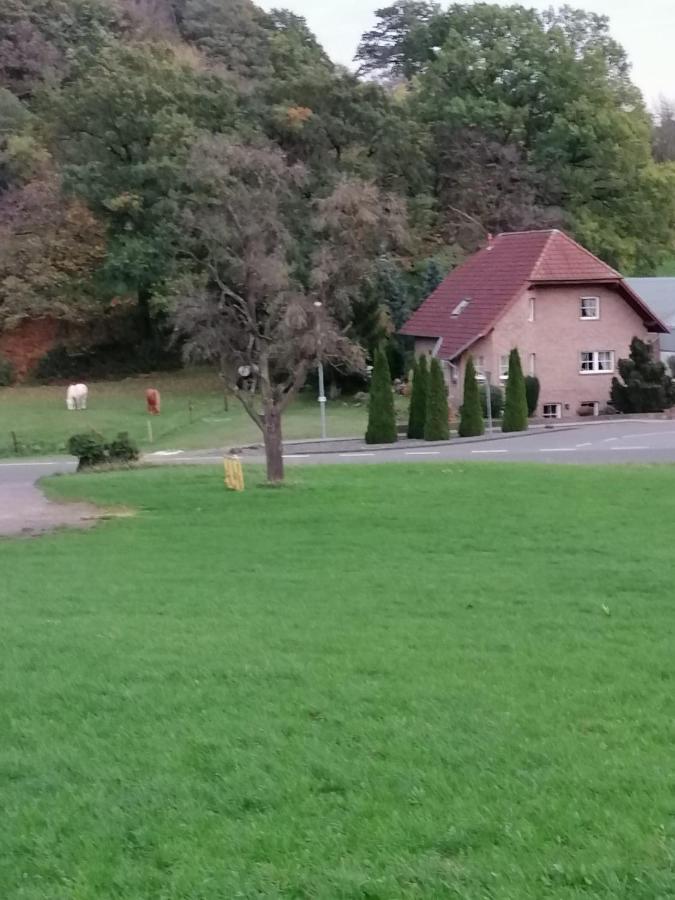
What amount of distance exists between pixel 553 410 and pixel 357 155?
57.8 ft

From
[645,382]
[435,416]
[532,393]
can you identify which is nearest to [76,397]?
[435,416]

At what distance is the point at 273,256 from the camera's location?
2198 cm

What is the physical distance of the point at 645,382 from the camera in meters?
45.7

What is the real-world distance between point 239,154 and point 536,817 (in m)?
27.7

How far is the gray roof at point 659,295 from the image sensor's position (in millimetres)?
56562

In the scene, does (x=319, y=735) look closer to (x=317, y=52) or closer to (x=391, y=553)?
(x=391, y=553)

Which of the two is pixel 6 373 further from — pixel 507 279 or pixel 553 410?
pixel 553 410

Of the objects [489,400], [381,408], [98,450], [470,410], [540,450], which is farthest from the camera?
[489,400]

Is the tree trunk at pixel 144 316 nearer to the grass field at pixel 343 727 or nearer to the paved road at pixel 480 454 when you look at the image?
the paved road at pixel 480 454

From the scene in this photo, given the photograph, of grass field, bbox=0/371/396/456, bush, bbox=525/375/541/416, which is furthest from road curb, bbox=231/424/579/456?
bush, bbox=525/375/541/416

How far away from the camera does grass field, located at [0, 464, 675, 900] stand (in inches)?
181

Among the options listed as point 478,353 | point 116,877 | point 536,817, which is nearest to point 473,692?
point 536,817

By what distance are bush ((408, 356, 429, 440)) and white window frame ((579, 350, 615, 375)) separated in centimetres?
1067

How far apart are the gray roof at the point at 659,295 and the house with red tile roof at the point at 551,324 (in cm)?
707
